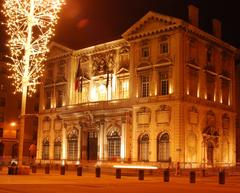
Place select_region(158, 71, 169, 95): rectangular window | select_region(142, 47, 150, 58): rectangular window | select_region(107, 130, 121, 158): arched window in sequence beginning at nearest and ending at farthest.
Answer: select_region(158, 71, 169, 95): rectangular window
select_region(142, 47, 150, 58): rectangular window
select_region(107, 130, 121, 158): arched window

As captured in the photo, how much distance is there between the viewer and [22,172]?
105ft

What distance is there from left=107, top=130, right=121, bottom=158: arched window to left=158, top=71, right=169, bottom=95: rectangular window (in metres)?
7.26

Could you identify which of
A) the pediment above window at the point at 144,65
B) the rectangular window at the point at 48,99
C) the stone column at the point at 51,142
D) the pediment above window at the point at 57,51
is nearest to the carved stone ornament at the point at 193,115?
the pediment above window at the point at 144,65

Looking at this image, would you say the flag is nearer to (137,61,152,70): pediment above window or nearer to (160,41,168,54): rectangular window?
(137,61,152,70): pediment above window

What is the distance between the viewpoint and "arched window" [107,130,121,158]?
50688 mm

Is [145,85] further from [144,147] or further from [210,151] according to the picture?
[210,151]

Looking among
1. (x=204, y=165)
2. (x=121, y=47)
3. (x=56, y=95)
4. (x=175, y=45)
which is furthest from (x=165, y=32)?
(x=56, y=95)

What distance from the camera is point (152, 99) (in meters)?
47.8

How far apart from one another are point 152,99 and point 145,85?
2280mm

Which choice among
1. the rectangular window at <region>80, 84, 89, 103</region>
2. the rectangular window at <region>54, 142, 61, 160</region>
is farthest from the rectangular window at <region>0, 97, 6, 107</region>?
the rectangular window at <region>80, 84, 89, 103</region>

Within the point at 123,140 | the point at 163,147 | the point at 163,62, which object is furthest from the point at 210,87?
the point at 123,140

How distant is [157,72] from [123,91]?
19.5 feet

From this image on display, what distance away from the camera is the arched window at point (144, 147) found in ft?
158

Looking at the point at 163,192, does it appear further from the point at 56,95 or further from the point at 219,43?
the point at 56,95
